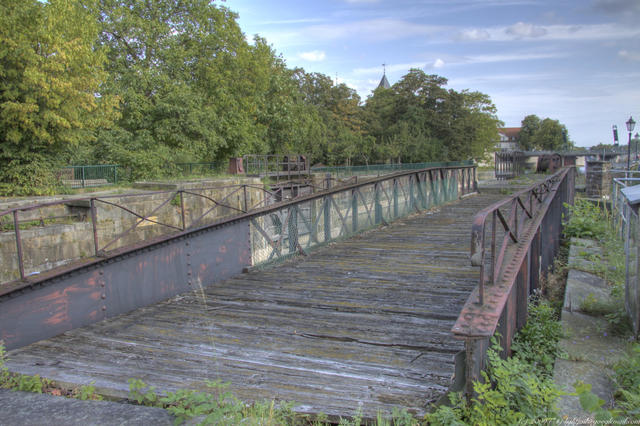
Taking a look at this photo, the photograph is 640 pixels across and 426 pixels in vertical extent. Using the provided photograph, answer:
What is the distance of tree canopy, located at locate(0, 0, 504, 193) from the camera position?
12.7 meters

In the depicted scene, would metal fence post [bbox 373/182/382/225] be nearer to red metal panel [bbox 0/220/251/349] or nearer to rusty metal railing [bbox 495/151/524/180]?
red metal panel [bbox 0/220/251/349]

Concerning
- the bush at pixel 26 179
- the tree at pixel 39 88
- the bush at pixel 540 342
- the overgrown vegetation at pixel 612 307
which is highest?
the tree at pixel 39 88

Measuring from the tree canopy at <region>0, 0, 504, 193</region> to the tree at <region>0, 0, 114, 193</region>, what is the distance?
0.03m

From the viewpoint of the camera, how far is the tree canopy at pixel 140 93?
12734mm

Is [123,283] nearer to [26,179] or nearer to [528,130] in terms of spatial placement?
[26,179]

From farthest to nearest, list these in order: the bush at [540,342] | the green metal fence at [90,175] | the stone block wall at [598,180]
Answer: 1. the stone block wall at [598,180]
2. the green metal fence at [90,175]
3. the bush at [540,342]

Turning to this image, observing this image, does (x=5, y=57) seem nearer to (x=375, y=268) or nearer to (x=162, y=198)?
(x=162, y=198)

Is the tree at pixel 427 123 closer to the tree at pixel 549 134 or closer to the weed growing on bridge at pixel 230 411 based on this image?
the weed growing on bridge at pixel 230 411

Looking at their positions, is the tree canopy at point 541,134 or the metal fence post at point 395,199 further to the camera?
the tree canopy at point 541,134

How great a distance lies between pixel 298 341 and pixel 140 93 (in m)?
21.7

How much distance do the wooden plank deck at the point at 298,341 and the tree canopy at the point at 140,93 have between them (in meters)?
9.78

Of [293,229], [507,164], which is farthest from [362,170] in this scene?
[293,229]

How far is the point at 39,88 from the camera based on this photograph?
12.6 metres

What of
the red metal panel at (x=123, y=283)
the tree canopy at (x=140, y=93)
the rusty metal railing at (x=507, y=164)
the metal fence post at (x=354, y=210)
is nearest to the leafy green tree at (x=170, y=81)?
the tree canopy at (x=140, y=93)
